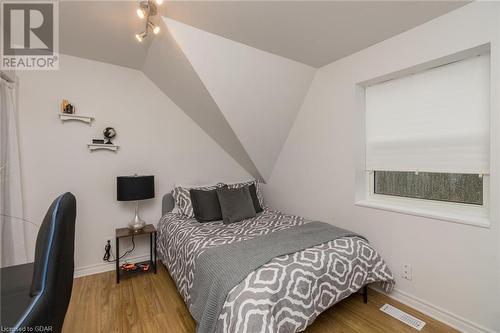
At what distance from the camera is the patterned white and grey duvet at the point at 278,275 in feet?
4.26

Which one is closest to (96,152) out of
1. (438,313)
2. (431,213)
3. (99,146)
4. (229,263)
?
(99,146)

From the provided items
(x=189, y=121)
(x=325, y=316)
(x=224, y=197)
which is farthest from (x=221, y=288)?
(x=189, y=121)

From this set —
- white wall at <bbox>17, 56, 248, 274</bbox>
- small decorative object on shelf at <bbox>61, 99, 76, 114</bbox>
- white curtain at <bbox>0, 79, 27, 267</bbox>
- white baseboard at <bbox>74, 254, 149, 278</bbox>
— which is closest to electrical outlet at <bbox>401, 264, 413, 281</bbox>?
white wall at <bbox>17, 56, 248, 274</bbox>

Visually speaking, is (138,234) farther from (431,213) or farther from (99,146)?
(431,213)

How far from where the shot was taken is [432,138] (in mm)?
1965

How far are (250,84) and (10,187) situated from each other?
2.47 metres

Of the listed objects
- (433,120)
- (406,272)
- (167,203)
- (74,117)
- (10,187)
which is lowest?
(406,272)

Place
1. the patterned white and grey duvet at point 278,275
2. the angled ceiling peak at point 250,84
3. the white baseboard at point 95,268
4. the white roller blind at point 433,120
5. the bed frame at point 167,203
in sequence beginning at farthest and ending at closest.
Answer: the bed frame at point 167,203 < the white baseboard at point 95,268 < the angled ceiling peak at point 250,84 < the white roller blind at point 433,120 < the patterned white and grey duvet at point 278,275

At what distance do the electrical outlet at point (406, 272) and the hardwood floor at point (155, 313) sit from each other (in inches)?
9.8

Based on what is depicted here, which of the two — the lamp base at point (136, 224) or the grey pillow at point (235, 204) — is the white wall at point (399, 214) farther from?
the lamp base at point (136, 224)

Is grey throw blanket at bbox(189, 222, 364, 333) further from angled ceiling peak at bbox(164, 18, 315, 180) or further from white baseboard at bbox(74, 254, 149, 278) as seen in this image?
white baseboard at bbox(74, 254, 149, 278)

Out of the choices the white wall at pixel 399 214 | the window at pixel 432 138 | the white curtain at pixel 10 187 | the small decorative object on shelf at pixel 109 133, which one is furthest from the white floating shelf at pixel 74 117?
the window at pixel 432 138

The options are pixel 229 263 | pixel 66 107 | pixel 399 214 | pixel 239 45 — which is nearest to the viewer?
pixel 229 263

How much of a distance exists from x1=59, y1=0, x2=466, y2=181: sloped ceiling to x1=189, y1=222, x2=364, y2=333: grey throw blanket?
151 centimetres
